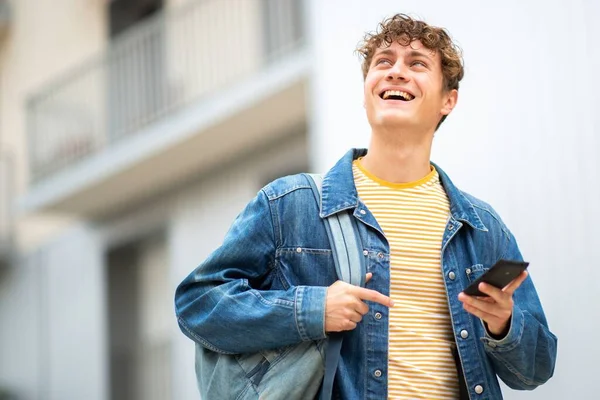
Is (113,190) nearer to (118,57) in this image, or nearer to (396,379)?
(118,57)

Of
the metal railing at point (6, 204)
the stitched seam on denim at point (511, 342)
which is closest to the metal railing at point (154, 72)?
the metal railing at point (6, 204)

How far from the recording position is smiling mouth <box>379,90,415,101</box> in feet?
11.7

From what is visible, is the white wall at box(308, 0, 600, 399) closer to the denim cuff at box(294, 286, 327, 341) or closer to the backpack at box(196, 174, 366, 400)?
the backpack at box(196, 174, 366, 400)

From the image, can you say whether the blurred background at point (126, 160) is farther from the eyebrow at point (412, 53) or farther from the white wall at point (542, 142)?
the eyebrow at point (412, 53)

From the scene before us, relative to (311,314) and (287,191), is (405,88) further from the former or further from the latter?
(311,314)

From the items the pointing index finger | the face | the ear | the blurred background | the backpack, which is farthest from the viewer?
the blurred background

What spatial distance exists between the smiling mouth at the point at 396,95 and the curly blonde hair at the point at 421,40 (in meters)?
0.14

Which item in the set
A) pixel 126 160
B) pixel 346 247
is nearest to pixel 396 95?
pixel 346 247

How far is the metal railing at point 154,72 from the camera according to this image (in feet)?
40.0

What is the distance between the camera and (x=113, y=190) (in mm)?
13781

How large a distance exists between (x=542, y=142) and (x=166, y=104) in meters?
8.36

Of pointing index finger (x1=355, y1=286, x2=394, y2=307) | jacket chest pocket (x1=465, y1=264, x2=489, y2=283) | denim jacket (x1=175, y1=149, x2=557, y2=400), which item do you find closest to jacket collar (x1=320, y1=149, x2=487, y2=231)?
denim jacket (x1=175, y1=149, x2=557, y2=400)

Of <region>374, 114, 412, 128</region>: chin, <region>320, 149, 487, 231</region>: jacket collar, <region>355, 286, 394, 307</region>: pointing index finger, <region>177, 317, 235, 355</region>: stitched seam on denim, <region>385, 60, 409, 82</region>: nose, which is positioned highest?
<region>385, 60, 409, 82</region>: nose

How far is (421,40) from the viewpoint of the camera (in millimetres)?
3637
